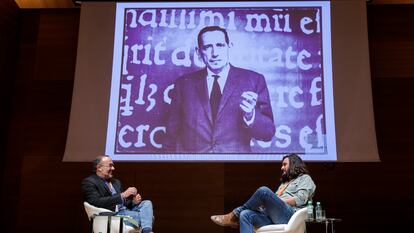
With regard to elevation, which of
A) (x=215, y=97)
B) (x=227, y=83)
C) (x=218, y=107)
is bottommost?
(x=218, y=107)

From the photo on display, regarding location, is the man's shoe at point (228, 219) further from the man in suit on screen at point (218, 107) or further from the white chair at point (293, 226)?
the man in suit on screen at point (218, 107)

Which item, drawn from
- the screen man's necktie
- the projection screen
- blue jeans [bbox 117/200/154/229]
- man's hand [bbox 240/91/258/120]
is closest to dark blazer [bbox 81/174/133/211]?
blue jeans [bbox 117/200/154/229]

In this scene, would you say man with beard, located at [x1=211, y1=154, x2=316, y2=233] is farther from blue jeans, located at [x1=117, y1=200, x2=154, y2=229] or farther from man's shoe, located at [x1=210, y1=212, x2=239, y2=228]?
blue jeans, located at [x1=117, y1=200, x2=154, y2=229]

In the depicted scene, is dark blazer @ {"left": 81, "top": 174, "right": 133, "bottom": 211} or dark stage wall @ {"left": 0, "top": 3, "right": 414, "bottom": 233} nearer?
dark blazer @ {"left": 81, "top": 174, "right": 133, "bottom": 211}

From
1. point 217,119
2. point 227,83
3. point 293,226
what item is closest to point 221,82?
point 227,83

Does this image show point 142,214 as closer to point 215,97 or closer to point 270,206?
point 270,206

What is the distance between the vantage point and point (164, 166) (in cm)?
555

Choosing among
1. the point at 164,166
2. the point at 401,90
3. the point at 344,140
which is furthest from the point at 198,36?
the point at 401,90

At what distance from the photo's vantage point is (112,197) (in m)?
4.08

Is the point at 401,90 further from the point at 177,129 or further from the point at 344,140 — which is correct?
the point at 177,129

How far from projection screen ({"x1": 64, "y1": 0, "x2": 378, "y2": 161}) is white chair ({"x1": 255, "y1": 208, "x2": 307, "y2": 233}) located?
1.44 m

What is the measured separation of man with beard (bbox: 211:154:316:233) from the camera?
3.83 m

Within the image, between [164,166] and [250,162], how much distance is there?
0.92 m

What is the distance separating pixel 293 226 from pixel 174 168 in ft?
6.77
